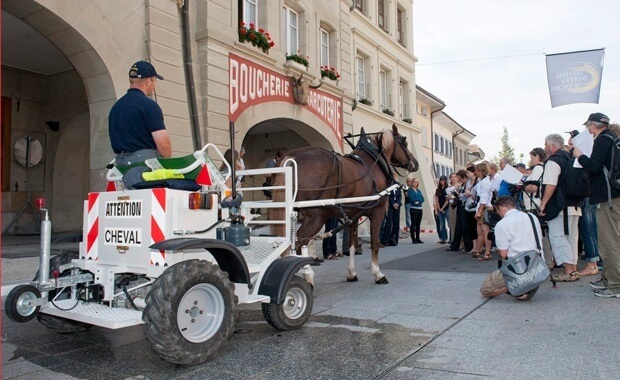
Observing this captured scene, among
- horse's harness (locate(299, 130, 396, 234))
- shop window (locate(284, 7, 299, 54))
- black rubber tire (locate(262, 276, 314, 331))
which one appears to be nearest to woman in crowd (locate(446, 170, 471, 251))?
horse's harness (locate(299, 130, 396, 234))

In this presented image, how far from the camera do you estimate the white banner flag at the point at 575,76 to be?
1022cm

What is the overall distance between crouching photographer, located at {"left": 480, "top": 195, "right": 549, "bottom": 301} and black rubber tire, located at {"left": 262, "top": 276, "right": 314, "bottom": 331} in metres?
2.30

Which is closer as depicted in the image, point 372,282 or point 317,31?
point 372,282

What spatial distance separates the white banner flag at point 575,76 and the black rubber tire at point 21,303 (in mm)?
10633

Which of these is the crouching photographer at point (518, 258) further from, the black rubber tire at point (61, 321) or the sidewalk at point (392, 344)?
the black rubber tire at point (61, 321)

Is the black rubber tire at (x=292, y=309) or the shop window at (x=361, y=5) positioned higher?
the shop window at (x=361, y=5)

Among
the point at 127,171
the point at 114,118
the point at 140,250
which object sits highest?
the point at 114,118

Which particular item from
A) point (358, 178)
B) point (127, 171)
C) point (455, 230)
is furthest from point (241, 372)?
point (455, 230)

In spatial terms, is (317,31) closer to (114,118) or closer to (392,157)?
(392,157)

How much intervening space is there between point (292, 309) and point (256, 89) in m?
8.24

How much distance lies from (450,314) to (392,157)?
3.81 m

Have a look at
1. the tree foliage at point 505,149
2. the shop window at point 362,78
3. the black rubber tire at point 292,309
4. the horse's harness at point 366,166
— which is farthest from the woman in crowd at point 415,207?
the tree foliage at point 505,149

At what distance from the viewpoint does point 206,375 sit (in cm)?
312

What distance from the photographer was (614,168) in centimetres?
525
